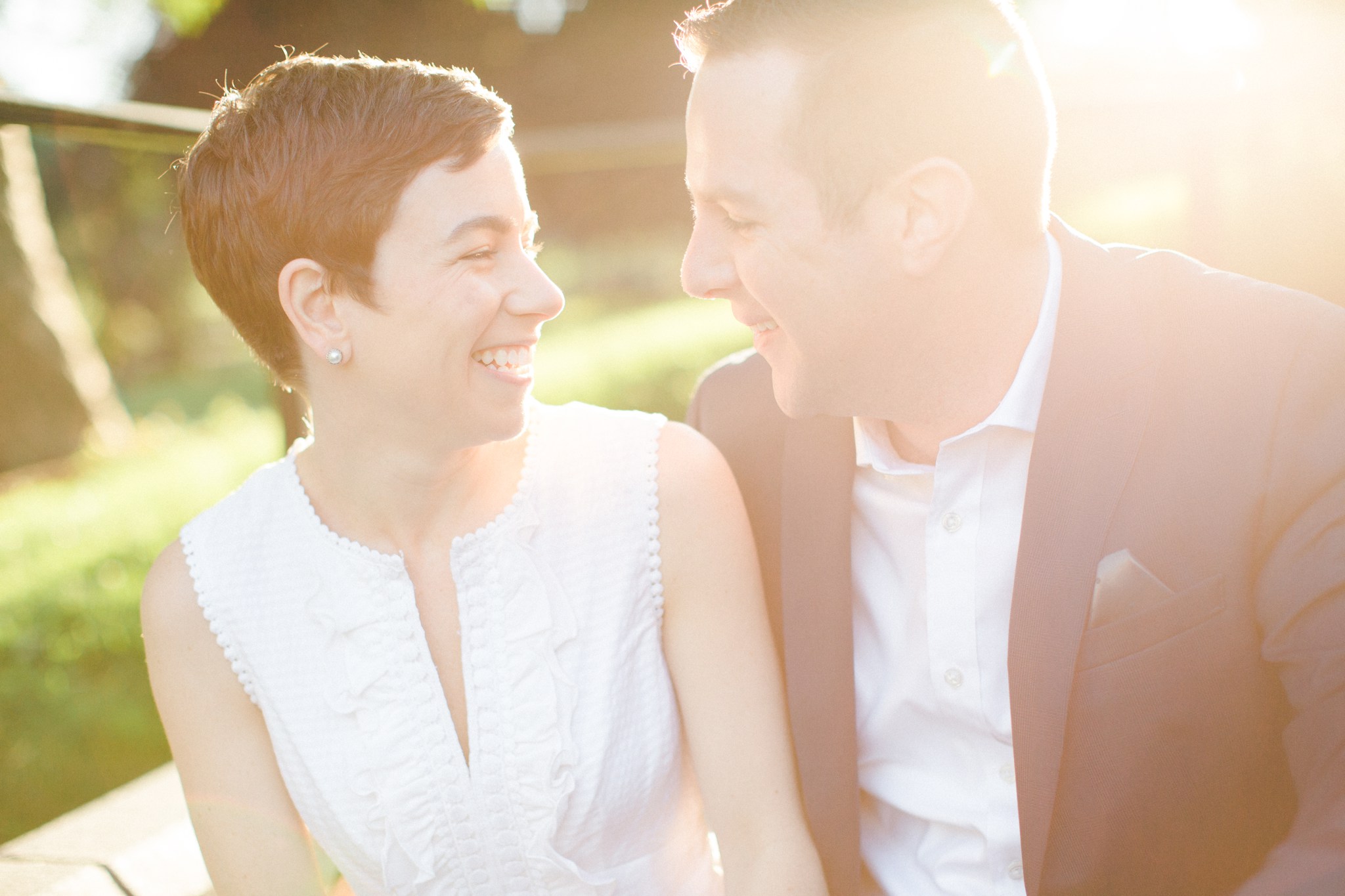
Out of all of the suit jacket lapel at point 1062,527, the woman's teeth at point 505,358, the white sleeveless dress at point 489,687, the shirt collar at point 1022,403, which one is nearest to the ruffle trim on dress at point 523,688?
the white sleeveless dress at point 489,687

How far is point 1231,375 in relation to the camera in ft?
5.49

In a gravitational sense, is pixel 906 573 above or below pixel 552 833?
above

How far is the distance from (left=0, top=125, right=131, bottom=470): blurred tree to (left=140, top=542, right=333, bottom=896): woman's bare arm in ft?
18.2

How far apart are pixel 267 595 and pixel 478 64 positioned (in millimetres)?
14175

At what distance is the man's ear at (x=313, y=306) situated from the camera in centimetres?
183

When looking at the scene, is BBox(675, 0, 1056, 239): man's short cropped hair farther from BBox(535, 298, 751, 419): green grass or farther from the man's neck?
BBox(535, 298, 751, 419): green grass

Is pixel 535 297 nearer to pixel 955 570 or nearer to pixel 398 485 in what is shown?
pixel 398 485

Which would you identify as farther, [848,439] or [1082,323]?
[848,439]

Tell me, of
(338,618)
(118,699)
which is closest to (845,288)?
(338,618)

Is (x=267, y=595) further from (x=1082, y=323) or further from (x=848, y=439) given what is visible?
(x=1082, y=323)

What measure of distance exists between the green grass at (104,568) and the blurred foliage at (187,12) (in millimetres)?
3253

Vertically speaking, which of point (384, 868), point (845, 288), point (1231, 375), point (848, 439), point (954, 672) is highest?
point (845, 288)

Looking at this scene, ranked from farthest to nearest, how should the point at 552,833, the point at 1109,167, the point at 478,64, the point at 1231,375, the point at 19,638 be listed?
the point at 478,64 < the point at 19,638 < the point at 1109,167 < the point at 552,833 < the point at 1231,375

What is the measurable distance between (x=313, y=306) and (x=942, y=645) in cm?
130
